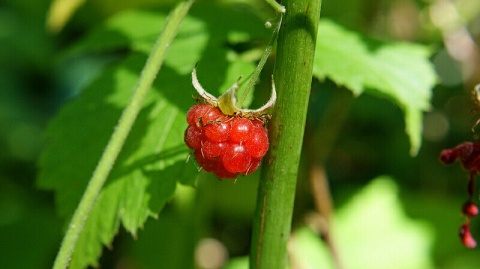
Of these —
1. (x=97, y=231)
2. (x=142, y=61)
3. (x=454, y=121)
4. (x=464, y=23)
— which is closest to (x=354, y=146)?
(x=454, y=121)

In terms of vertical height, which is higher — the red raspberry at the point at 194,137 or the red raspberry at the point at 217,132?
the red raspberry at the point at 217,132

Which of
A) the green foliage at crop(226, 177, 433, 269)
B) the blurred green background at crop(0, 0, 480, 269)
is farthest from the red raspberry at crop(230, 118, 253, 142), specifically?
the green foliage at crop(226, 177, 433, 269)

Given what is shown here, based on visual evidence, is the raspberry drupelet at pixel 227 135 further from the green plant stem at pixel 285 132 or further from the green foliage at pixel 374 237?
the green foliage at pixel 374 237

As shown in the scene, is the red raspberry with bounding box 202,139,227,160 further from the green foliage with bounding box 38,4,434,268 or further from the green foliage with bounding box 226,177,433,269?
the green foliage with bounding box 226,177,433,269

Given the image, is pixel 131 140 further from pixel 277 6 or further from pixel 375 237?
pixel 375 237

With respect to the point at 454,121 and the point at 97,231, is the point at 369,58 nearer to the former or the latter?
the point at 97,231

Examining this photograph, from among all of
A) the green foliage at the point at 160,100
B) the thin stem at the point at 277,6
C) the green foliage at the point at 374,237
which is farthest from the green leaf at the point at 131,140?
the green foliage at the point at 374,237

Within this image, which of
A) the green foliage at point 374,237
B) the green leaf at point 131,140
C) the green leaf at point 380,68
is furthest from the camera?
the green foliage at point 374,237
